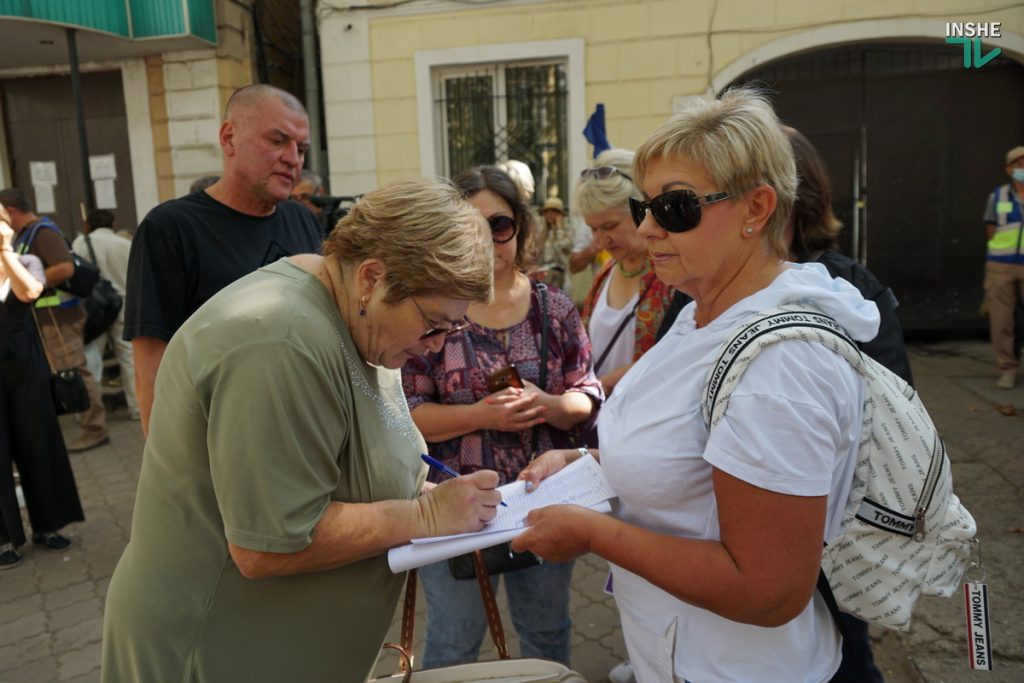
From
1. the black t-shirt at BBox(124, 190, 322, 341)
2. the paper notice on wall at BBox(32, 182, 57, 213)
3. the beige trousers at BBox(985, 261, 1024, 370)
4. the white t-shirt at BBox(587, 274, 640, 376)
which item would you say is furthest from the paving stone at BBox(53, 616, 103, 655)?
the beige trousers at BBox(985, 261, 1024, 370)

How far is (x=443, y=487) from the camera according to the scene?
4.78 ft

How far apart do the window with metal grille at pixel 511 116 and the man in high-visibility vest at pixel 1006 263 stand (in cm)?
397

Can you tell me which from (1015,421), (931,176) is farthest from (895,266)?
(1015,421)

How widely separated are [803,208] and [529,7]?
6480mm

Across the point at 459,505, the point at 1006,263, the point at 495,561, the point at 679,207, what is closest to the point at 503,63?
the point at 1006,263

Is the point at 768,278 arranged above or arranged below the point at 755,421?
above

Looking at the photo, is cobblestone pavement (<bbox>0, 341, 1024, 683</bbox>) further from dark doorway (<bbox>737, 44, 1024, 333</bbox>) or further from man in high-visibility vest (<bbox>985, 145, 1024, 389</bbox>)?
dark doorway (<bbox>737, 44, 1024, 333</bbox>)

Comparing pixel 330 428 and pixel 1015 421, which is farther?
pixel 1015 421

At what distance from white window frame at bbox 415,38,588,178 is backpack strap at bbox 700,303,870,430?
644cm

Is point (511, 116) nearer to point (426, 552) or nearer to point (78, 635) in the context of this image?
point (78, 635)

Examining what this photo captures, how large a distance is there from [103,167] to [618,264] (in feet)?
25.3

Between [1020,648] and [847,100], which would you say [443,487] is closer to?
[1020,648]

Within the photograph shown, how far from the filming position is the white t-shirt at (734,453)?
45.1 inches

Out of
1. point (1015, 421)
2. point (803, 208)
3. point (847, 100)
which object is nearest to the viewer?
point (803, 208)
